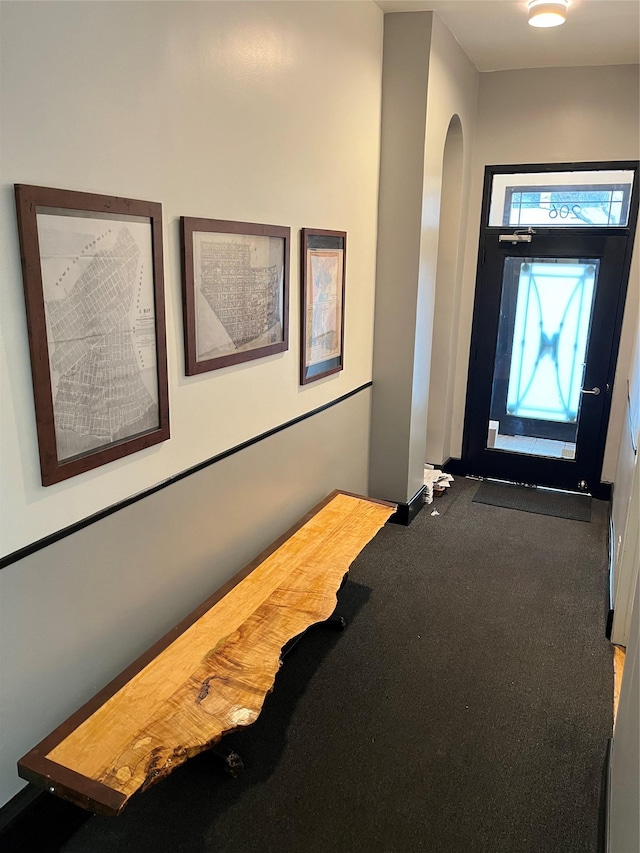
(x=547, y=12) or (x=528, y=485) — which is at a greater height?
(x=547, y=12)

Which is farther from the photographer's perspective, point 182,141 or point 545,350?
point 545,350

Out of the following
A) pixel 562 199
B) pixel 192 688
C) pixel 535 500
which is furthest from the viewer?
pixel 535 500

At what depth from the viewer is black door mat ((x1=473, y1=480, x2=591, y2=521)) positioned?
4.10m

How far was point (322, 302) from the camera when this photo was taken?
2910 millimetres

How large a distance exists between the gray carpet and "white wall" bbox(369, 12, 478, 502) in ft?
2.57

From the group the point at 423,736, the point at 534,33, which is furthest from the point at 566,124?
the point at 423,736

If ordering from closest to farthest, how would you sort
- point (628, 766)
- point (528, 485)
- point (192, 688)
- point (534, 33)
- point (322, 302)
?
point (628, 766), point (192, 688), point (322, 302), point (534, 33), point (528, 485)

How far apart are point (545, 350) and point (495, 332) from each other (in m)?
0.37

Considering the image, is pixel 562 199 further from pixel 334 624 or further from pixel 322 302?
pixel 334 624

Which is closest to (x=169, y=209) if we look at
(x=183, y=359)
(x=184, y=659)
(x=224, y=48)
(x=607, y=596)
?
(x=183, y=359)

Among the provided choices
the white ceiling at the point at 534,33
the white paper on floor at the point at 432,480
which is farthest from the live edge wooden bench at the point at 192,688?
the white ceiling at the point at 534,33

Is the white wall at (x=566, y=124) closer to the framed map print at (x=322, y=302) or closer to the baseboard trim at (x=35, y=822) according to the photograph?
the framed map print at (x=322, y=302)

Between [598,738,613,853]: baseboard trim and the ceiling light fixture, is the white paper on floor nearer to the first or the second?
[598,738,613,853]: baseboard trim

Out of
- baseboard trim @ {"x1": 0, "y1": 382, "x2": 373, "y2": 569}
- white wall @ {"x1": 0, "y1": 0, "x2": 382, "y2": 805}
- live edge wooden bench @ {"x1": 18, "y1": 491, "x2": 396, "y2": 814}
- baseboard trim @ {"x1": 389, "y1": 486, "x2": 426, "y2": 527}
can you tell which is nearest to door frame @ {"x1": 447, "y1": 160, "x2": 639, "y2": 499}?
baseboard trim @ {"x1": 389, "y1": 486, "x2": 426, "y2": 527}
